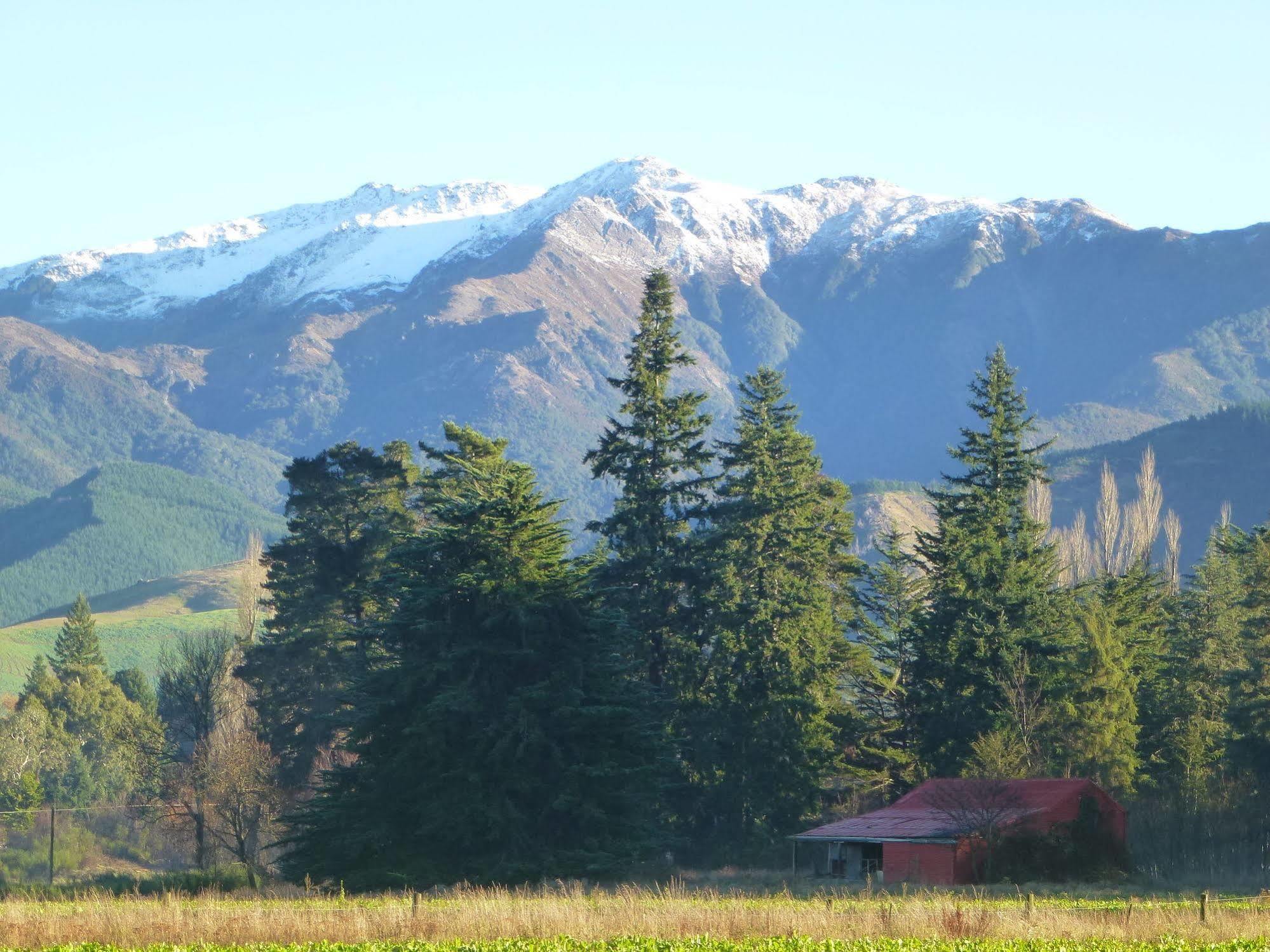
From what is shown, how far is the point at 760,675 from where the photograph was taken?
199 ft

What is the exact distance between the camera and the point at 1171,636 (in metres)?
76.9

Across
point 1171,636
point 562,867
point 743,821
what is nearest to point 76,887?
point 562,867

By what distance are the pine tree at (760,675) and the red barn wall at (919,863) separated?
20.0 feet

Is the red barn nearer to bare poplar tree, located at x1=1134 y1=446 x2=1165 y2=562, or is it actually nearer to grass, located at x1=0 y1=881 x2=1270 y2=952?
grass, located at x1=0 y1=881 x2=1270 y2=952

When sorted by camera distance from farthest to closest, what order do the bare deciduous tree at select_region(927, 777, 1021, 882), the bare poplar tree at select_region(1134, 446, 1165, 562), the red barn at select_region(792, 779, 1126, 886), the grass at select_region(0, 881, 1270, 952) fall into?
the bare poplar tree at select_region(1134, 446, 1165, 562) < the red barn at select_region(792, 779, 1126, 886) < the bare deciduous tree at select_region(927, 777, 1021, 882) < the grass at select_region(0, 881, 1270, 952)

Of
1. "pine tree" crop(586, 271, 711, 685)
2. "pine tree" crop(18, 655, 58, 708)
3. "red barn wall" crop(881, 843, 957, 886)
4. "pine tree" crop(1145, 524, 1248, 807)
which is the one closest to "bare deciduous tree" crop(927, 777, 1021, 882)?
"red barn wall" crop(881, 843, 957, 886)

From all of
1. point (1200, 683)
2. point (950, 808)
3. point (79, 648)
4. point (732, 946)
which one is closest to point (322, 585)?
point (950, 808)

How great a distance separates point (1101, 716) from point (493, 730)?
28.7m

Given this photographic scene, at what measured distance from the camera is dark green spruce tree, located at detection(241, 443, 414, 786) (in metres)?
65.4

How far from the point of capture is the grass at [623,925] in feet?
87.1

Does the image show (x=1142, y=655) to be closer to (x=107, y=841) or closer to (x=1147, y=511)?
(x=107, y=841)

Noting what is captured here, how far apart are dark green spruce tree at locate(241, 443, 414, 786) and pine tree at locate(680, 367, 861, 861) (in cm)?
1331

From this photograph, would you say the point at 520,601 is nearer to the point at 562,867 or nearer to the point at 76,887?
the point at 562,867

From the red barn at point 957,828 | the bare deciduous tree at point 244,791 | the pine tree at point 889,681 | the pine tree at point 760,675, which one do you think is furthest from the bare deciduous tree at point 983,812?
the bare deciduous tree at point 244,791
